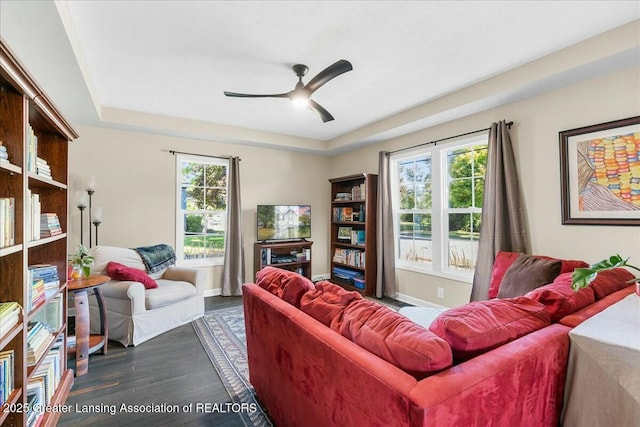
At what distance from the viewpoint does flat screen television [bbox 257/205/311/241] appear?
15.2 feet

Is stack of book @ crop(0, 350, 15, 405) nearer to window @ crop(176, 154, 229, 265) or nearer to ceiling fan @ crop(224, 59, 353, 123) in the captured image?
ceiling fan @ crop(224, 59, 353, 123)

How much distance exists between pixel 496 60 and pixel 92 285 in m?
3.83

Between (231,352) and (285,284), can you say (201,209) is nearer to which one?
(231,352)

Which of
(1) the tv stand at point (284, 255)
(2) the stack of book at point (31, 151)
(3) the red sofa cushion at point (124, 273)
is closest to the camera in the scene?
(2) the stack of book at point (31, 151)

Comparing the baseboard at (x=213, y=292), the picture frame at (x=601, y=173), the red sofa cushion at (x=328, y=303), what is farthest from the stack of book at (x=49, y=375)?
the picture frame at (x=601, y=173)

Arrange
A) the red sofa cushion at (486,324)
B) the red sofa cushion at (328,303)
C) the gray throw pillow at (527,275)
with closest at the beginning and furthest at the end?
the red sofa cushion at (486,324) → the red sofa cushion at (328,303) → the gray throw pillow at (527,275)

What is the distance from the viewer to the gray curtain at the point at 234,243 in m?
4.45

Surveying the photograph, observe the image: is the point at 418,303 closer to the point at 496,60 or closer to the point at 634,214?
the point at 634,214

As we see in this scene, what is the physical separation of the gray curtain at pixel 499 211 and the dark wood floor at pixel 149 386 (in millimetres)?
2611

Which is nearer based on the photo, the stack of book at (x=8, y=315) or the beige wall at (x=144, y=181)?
the stack of book at (x=8, y=315)

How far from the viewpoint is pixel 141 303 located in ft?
9.37

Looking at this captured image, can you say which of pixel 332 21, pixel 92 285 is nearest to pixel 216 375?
pixel 92 285

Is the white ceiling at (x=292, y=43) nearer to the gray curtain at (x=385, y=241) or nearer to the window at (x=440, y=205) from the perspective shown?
the window at (x=440, y=205)

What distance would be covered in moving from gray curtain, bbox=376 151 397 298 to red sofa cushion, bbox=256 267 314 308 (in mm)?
2576
